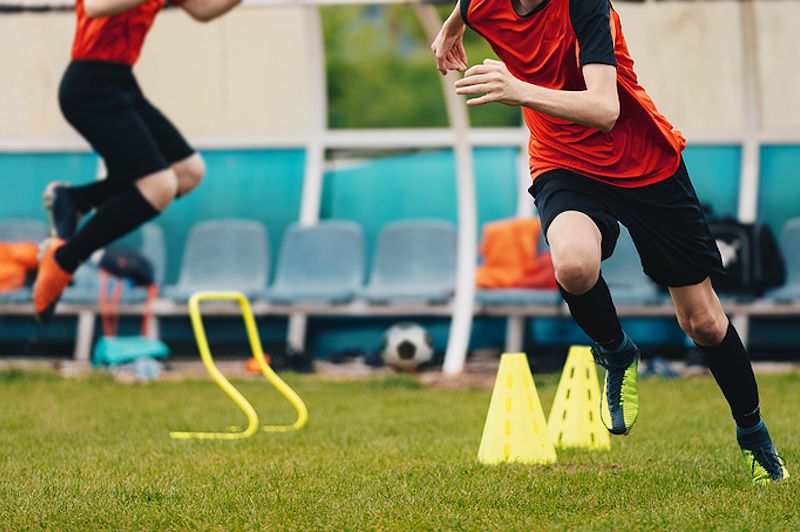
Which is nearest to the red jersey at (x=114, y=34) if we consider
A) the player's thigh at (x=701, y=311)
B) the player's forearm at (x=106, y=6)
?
the player's forearm at (x=106, y=6)

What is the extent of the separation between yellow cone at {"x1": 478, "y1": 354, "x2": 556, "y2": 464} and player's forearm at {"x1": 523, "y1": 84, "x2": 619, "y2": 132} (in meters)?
1.53

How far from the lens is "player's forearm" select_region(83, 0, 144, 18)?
20.0ft

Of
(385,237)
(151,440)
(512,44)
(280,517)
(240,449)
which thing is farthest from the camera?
(385,237)

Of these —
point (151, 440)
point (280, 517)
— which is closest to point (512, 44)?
point (280, 517)

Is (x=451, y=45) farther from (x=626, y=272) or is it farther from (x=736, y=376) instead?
(x=626, y=272)

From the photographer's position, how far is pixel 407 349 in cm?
1116

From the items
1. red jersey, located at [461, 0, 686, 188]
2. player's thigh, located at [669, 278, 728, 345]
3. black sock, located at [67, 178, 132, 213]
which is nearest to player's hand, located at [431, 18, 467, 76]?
red jersey, located at [461, 0, 686, 188]

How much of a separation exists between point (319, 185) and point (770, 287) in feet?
15.3

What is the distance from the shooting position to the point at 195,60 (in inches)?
518

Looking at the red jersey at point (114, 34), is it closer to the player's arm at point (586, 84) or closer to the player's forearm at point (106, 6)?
the player's forearm at point (106, 6)

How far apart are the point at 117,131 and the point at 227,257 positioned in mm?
6336

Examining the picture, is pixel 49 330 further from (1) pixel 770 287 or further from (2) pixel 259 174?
(1) pixel 770 287

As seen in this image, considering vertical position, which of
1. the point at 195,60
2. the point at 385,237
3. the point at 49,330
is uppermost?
the point at 195,60

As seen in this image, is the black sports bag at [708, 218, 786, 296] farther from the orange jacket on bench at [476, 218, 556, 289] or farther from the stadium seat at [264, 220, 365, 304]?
the stadium seat at [264, 220, 365, 304]
